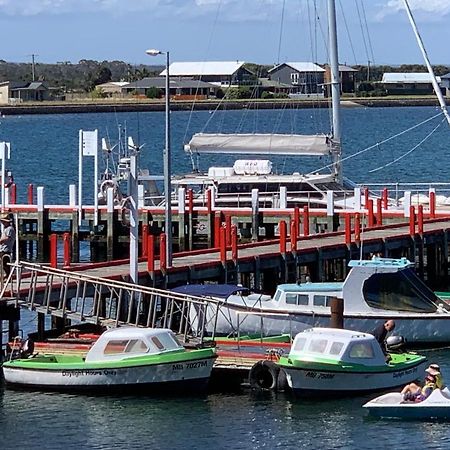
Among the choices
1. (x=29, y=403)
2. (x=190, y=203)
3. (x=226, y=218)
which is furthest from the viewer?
(x=190, y=203)

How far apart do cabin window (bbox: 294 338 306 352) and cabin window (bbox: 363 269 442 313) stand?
16.3ft

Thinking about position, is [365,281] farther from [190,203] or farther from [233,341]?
[190,203]

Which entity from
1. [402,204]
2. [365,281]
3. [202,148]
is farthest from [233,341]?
[202,148]

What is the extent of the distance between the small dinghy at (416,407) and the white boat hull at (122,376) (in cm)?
369

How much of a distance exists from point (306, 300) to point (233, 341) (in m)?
3.13

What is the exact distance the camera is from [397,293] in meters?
39.2

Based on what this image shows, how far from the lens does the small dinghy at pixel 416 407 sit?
32500mm

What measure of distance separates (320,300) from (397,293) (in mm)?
1937

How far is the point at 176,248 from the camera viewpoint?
53906 mm

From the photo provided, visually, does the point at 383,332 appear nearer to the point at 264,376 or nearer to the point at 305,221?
the point at 264,376

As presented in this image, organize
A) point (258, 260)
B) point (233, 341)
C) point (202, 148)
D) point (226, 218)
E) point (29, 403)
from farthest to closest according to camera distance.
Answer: point (202, 148) < point (226, 218) < point (258, 260) < point (233, 341) < point (29, 403)

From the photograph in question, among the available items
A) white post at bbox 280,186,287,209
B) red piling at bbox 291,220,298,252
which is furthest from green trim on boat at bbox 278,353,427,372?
white post at bbox 280,186,287,209

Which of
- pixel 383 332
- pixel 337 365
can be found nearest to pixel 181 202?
pixel 383 332

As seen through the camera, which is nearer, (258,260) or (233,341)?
(233,341)
